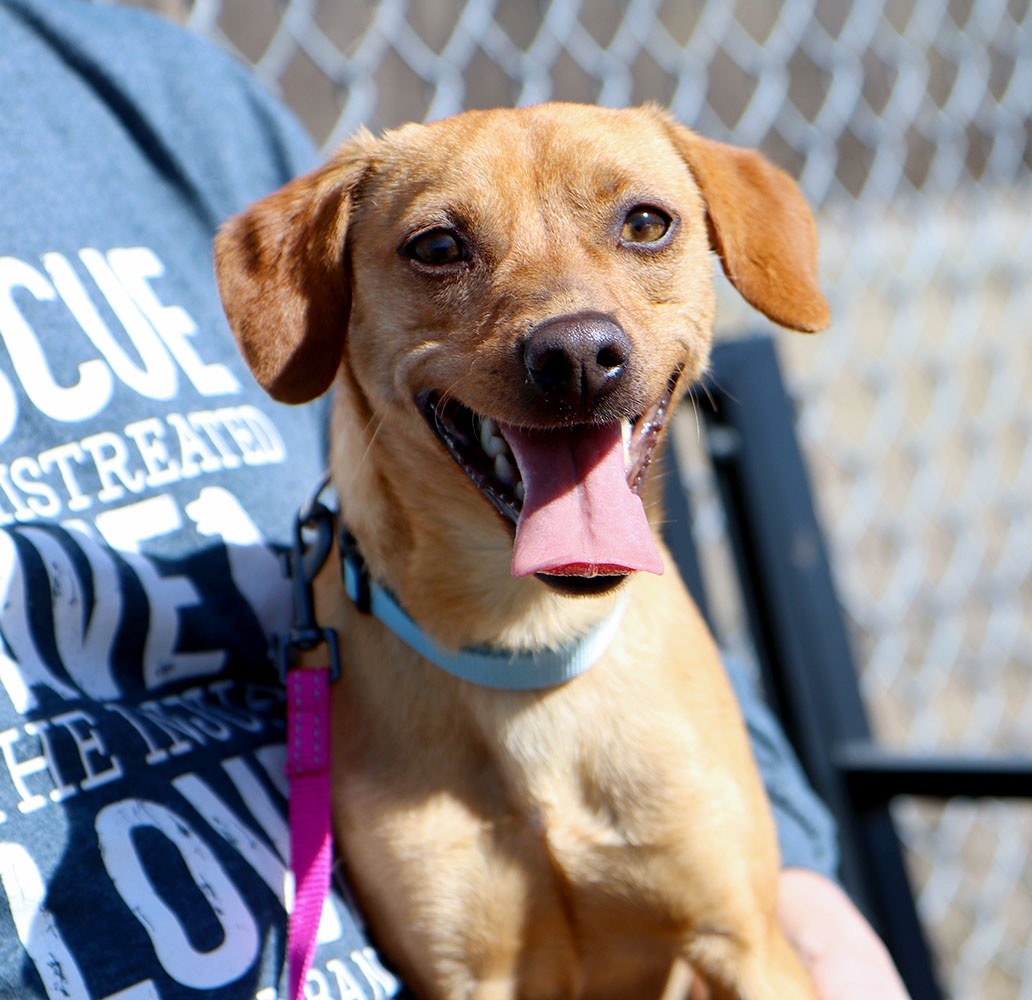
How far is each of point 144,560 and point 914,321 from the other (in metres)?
2.92

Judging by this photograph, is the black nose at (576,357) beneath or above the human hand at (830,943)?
above

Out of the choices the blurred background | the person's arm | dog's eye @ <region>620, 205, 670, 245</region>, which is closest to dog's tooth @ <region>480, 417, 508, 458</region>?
dog's eye @ <region>620, 205, 670, 245</region>

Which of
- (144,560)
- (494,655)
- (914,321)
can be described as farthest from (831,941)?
(914,321)

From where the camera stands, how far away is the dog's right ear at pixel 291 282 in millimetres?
1438

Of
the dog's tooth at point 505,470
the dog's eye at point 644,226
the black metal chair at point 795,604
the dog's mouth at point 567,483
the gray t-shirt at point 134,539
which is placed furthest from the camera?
the black metal chair at point 795,604

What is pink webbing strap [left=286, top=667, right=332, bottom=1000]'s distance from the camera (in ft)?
4.04

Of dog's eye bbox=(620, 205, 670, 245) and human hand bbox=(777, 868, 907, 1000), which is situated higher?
dog's eye bbox=(620, 205, 670, 245)

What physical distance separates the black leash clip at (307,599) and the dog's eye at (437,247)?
1.03 ft

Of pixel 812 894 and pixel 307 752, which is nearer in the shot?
pixel 307 752

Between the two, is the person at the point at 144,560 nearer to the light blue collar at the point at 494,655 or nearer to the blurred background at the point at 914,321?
the light blue collar at the point at 494,655

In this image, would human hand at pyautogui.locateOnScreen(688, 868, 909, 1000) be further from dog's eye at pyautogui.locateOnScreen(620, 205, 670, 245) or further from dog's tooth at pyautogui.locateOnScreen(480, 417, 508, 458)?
dog's eye at pyautogui.locateOnScreen(620, 205, 670, 245)

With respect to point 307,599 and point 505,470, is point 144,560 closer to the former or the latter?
point 307,599

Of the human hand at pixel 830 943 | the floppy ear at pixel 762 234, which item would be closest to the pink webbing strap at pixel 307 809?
the human hand at pixel 830 943

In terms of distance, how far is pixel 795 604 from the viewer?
2191 millimetres
